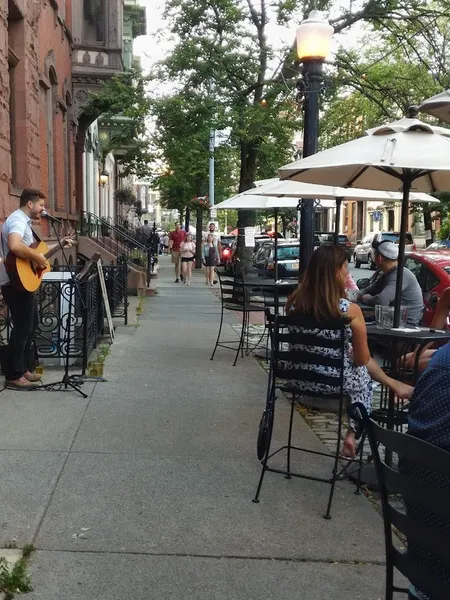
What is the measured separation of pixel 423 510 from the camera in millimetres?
1976

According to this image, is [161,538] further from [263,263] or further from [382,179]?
[263,263]

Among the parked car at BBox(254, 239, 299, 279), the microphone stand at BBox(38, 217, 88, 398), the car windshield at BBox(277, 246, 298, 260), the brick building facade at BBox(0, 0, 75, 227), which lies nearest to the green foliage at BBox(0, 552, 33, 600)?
the microphone stand at BBox(38, 217, 88, 398)

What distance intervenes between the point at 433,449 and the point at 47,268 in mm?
5444

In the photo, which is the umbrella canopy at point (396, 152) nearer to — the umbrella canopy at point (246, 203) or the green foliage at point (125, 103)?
the umbrella canopy at point (246, 203)

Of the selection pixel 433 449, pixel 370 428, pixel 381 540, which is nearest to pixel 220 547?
pixel 381 540

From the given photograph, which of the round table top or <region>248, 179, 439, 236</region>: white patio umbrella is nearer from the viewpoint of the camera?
the round table top

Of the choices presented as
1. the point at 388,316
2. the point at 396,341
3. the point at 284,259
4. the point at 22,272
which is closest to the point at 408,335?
the point at 396,341

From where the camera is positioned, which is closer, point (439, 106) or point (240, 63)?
point (439, 106)

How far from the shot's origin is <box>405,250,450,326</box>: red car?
30.5 ft

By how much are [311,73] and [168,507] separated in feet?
Result: 16.7

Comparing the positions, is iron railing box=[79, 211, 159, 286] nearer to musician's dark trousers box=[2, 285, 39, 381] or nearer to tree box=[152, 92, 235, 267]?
tree box=[152, 92, 235, 267]

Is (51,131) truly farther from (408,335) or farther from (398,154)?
(408,335)

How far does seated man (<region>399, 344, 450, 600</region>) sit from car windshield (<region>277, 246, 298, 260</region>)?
63.2 feet

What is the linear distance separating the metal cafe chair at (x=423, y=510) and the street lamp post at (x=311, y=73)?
16.8ft
